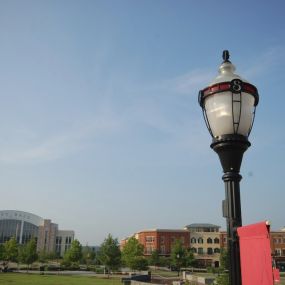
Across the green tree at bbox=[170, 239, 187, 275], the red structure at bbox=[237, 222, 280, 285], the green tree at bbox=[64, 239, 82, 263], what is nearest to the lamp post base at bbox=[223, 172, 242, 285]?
the red structure at bbox=[237, 222, 280, 285]

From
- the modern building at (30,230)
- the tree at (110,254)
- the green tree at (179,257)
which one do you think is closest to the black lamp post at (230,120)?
the tree at (110,254)

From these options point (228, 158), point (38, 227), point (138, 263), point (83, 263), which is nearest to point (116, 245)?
point (138, 263)

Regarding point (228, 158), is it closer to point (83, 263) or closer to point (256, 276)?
point (256, 276)

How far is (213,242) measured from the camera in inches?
3265

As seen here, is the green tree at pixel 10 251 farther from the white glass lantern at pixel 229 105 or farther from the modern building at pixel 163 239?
the white glass lantern at pixel 229 105

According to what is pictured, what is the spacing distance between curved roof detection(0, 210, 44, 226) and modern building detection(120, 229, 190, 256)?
5595 centimetres

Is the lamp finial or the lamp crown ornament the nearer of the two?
the lamp crown ornament

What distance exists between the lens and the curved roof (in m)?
121

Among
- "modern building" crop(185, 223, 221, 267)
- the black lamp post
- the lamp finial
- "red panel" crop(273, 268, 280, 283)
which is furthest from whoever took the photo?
"modern building" crop(185, 223, 221, 267)

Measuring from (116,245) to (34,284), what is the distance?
23.1 metres

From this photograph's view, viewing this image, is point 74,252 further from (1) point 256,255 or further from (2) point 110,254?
(1) point 256,255

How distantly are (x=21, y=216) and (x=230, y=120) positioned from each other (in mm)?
130127

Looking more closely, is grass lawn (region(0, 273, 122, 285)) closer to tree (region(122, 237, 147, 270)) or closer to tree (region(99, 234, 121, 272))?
tree (region(99, 234, 121, 272))

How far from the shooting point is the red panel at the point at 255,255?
266cm
